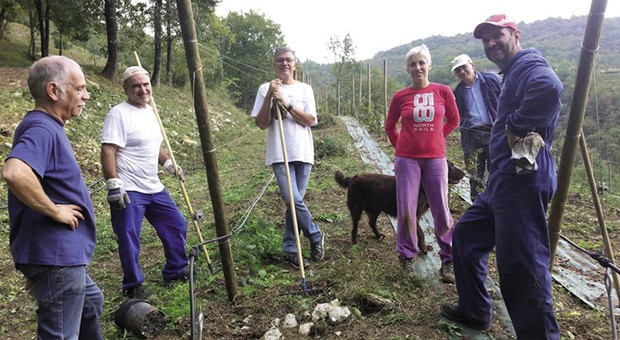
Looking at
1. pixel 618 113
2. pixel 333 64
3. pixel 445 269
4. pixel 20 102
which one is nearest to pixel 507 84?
pixel 445 269

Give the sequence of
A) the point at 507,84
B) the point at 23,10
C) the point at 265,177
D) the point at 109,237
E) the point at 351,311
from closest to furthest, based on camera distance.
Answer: the point at 507,84 → the point at 351,311 → the point at 109,237 → the point at 265,177 → the point at 23,10

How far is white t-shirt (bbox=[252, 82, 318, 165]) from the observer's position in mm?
3971

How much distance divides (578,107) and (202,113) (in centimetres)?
241

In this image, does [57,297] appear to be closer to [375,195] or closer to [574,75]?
[375,195]

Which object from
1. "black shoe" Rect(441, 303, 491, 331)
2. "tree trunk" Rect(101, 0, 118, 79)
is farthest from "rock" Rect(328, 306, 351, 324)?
"tree trunk" Rect(101, 0, 118, 79)

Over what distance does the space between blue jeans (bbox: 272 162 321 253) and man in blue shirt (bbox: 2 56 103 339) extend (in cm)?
199

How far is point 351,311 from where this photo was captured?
3.23m

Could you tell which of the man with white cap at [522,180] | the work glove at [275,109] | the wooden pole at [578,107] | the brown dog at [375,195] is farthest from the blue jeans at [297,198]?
the wooden pole at [578,107]

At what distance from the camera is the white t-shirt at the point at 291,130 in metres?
Result: 3.97

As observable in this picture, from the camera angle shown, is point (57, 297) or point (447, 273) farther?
point (447, 273)

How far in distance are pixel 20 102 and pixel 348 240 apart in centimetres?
930

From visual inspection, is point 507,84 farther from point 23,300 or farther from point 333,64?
point 333,64

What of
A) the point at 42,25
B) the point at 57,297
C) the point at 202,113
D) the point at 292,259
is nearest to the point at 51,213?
the point at 57,297

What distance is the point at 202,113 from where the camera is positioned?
3.02 m
